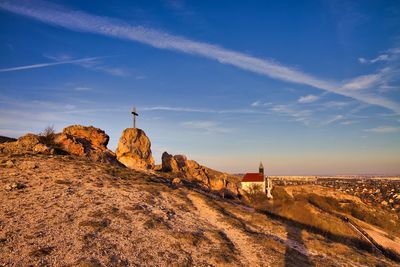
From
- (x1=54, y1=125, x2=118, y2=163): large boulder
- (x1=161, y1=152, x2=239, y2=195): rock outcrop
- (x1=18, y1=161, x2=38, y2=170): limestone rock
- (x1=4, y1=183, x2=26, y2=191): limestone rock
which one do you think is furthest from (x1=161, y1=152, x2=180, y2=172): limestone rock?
(x1=4, y1=183, x2=26, y2=191): limestone rock

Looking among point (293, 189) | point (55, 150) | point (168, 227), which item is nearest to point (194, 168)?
point (293, 189)

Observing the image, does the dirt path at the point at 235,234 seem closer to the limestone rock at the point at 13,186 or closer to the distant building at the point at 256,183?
the limestone rock at the point at 13,186

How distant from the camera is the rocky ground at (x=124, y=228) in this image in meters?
11.1

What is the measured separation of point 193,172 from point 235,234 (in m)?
32.0

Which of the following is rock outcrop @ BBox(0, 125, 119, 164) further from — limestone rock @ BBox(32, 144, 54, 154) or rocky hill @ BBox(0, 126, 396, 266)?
rocky hill @ BBox(0, 126, 396, 266)

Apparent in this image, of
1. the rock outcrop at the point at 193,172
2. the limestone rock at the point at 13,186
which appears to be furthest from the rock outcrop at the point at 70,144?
the rock outcrop at the point at 193,172

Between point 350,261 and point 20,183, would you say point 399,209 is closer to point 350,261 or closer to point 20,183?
point 350,261

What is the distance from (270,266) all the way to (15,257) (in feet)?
30.0

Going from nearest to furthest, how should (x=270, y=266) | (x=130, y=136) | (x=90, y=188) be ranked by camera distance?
(x=270, y=266) → (x=90, y=188) → (x=130, y=136)

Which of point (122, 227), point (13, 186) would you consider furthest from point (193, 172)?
point (122, 227)

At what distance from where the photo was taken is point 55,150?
2772 cm

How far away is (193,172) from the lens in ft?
157

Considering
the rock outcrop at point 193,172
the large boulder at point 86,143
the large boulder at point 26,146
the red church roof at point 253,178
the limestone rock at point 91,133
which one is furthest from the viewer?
the red church roof at point 253,178

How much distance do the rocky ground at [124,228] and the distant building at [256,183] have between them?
41.1 metres
